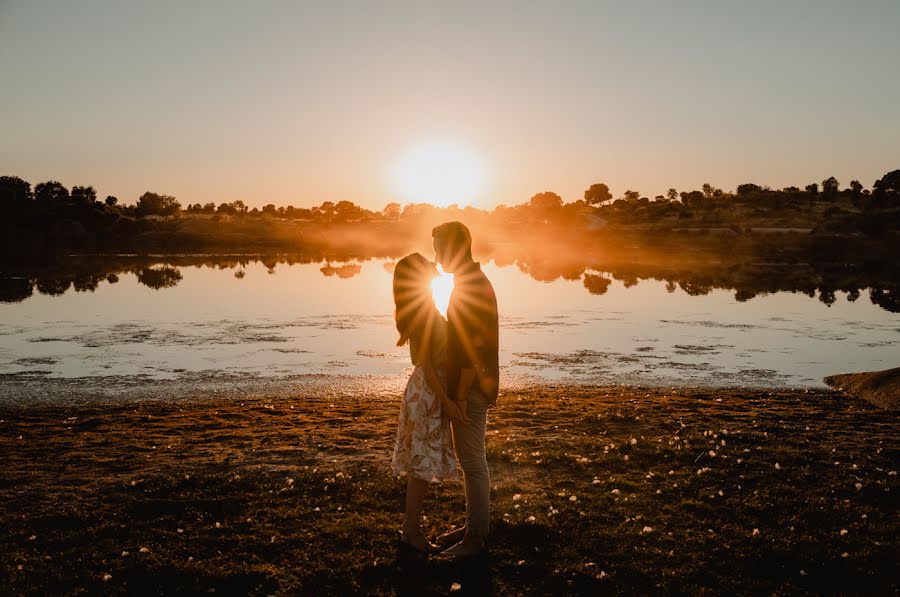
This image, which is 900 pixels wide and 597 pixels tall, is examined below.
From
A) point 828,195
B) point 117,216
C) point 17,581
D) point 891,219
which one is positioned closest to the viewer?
point 17,581

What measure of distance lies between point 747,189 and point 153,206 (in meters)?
155

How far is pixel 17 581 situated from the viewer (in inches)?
293

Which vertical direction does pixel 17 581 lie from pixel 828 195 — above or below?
below

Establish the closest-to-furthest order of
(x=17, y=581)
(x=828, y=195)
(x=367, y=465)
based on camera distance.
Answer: (x=17, y=581) → (x=367, y=465) → (x=828, y=195)

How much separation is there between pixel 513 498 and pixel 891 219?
400ft

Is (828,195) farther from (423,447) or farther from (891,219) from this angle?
(423,447)

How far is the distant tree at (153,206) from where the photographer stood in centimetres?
17100

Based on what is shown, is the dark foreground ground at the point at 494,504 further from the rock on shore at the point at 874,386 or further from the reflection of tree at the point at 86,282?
the reflection of tree at the point at 86,282

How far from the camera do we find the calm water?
2241 centimetres

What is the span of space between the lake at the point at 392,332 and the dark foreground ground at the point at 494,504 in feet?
22.1

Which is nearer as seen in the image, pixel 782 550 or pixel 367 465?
pixel 782 550

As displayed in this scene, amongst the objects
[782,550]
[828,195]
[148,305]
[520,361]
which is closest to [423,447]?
[782,550]

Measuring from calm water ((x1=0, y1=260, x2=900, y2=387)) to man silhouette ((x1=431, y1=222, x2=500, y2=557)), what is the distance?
13.2 m

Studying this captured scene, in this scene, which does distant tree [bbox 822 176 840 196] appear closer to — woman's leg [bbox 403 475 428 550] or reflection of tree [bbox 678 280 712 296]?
reflection of tree [bbox 678 280 712 296]
